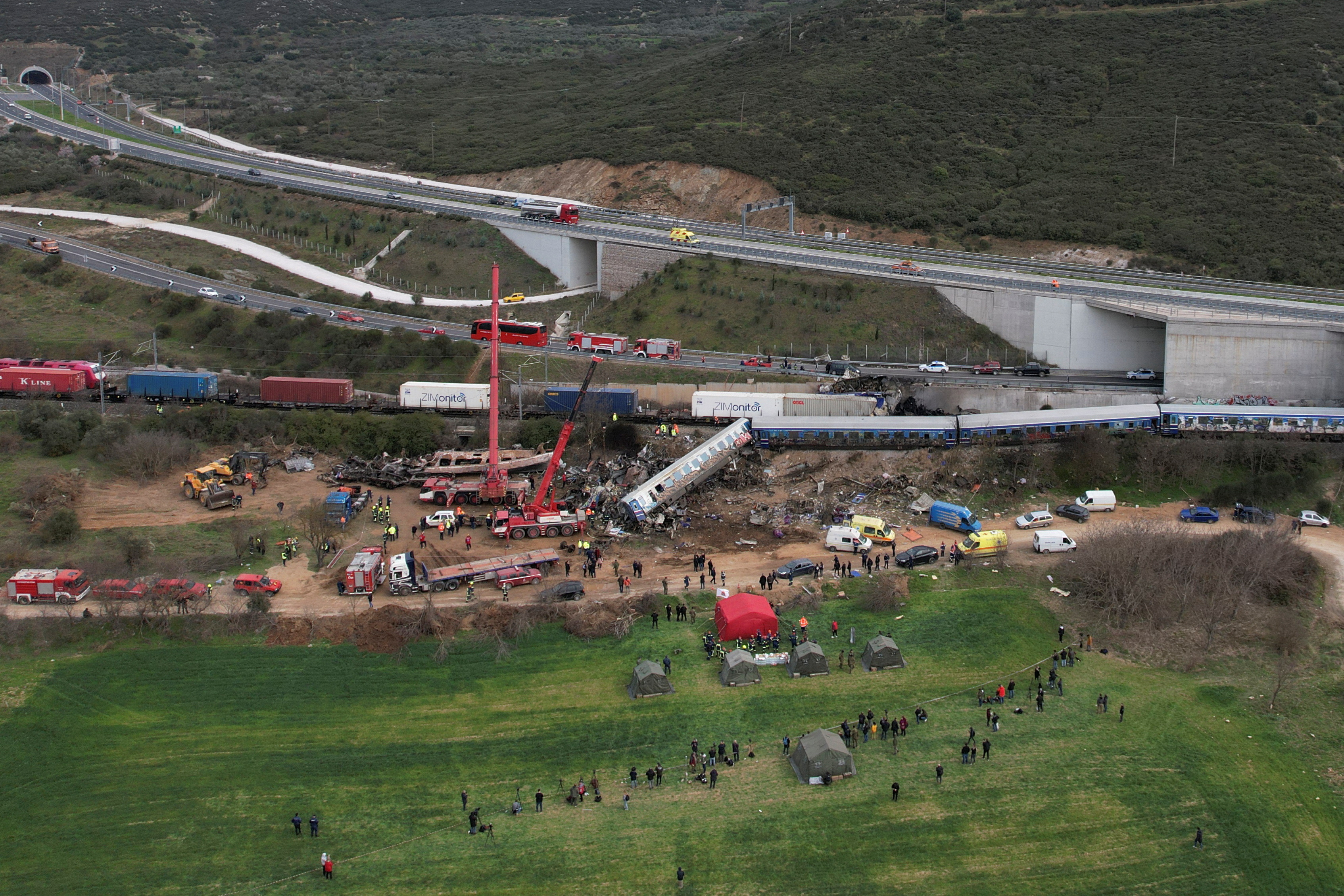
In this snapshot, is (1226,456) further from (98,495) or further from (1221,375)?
(98,495)

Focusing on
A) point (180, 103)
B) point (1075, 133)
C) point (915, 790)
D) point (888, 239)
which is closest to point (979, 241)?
point (888, 239)

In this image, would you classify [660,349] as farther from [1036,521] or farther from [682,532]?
[1036,521]

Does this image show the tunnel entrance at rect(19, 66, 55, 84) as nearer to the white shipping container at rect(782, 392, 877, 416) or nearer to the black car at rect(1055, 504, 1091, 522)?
the white shipping container at rect(782, 392, 877, 416)

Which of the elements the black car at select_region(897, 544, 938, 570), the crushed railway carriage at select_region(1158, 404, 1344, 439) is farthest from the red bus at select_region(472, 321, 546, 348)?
the crushed railway carriage at select_region(1158, 404, 1344, 439)

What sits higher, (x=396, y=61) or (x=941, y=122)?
(x=396, y=61)

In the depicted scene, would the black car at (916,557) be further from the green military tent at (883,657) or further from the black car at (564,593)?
the black car at (564,593)

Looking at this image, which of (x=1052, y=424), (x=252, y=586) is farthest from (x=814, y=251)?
(x=252, y=586)

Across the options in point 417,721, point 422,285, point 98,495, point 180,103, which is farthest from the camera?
point 180,103
